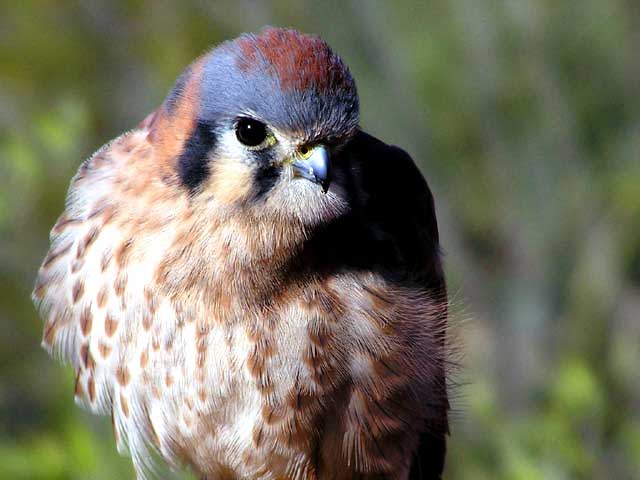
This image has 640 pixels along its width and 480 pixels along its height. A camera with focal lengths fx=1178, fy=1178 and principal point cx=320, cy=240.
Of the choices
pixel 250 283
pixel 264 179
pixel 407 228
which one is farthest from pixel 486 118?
pixel 264 179

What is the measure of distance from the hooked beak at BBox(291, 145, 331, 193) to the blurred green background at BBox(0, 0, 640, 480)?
14.1 feet

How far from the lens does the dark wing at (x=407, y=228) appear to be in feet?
12.4

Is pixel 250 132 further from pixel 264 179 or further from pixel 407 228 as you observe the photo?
pixel 407 228

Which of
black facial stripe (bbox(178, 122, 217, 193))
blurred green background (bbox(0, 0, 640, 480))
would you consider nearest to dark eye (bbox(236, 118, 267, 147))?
black facial stripe (bbox(178, 122, 217, 193))

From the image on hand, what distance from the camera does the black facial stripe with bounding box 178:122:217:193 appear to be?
338 centimetres

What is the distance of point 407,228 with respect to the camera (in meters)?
3.98

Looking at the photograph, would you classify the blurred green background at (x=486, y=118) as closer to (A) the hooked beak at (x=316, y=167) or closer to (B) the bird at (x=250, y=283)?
(B) the bird at (x=250, y=283)

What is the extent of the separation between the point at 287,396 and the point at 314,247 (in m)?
0.45

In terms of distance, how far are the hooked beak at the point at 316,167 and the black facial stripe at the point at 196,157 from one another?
272 mm

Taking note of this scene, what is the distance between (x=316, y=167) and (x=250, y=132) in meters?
0.22

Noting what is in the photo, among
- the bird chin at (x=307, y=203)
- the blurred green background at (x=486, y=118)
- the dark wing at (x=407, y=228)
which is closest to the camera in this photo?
the bird chin at (x=307, y=203)

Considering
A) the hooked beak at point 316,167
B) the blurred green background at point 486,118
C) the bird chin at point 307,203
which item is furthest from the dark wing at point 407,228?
the blurred green background at point 486,118

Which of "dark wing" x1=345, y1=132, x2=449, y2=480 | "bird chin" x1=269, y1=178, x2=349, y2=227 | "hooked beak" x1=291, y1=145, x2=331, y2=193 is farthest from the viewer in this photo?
"dark wing" x1=345, y1=132, x2=449, y2=480

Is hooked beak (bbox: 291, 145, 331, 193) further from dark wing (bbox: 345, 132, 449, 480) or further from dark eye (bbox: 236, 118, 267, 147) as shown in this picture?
dark wing (bbox: 345, 132, 449, 480)
